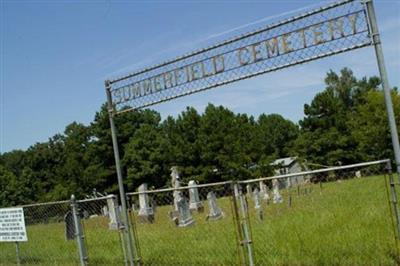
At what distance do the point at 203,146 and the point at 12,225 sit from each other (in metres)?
49.0

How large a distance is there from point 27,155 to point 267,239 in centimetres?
8160

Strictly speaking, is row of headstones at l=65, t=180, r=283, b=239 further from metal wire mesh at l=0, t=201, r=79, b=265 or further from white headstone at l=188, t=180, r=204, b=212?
metal wire mesh at l=0, t=201, r=79, b=265

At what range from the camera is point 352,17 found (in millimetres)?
6027

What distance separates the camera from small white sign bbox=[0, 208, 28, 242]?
9.82 metres

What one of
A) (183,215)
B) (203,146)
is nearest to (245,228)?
(183,215)

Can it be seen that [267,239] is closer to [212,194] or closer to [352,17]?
[352,17]

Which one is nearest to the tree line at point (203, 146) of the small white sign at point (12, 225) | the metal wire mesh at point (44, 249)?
the metal wire mesh at point (44, 249)

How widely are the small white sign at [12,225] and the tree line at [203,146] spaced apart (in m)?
47.4

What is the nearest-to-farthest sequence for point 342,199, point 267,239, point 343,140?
point 342,199 → point 267,239 → point 343,140

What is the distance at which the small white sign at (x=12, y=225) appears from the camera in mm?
9820

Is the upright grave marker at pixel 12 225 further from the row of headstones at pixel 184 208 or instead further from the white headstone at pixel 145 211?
the white headstone at pixel 145 211

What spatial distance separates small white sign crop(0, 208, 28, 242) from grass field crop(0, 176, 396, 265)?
1.62 metres

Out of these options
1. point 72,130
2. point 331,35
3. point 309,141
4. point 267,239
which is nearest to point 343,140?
point 309,141

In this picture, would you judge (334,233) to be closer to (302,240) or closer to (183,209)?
(302,240)
